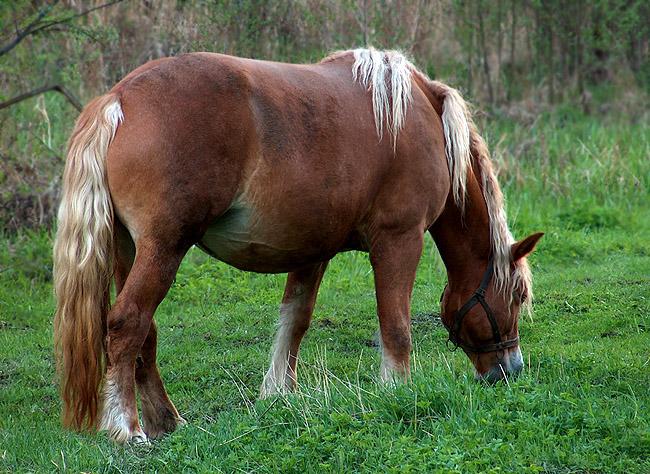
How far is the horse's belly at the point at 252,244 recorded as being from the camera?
4438 millimetres

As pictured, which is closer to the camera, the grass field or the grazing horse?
the grass field

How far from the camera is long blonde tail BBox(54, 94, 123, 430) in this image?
414 cm

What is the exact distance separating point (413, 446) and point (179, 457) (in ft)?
3.24

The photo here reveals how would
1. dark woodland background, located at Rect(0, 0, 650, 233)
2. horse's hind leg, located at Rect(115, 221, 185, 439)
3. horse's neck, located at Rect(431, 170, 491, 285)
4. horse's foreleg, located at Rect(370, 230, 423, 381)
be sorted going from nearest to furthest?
horse's hind leg, located at Rect(115, 221, 185, 439) → horse's foreleg, located at Rect(370, 230, 423, 381) → horse's neck, located at Rect(431, 170, 491, 285) → dark woodland background, located at Rect(0, 0, 650, 233)

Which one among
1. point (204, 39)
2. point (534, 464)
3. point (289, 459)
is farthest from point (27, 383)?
point (204, 39)

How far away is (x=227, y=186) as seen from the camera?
4.25 m

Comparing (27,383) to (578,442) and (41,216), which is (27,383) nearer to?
(41,216)

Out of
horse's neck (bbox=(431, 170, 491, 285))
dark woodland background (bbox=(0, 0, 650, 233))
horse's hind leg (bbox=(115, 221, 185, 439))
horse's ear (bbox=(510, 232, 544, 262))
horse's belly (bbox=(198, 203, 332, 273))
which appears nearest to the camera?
horse's belly (bbox=(198, 203, 332, 273))

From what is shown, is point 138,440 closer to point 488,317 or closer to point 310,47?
point 488,317

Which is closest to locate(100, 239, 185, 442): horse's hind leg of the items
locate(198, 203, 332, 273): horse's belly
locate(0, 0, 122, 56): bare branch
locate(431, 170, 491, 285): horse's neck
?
locate(198, 203, 332, 273): horse's belly

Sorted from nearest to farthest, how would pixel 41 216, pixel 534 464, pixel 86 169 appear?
pixel 534 464 < pixel 86 169 < pixel 41 216

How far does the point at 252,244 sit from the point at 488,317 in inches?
61.0

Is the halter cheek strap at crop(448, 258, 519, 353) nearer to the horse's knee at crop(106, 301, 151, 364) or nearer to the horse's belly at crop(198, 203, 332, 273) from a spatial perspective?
the horse's belly at crop(198, 203, 332, 273)

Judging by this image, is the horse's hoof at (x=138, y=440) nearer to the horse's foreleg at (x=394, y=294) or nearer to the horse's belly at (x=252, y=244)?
the horse's belly at (x=252, y=244)
